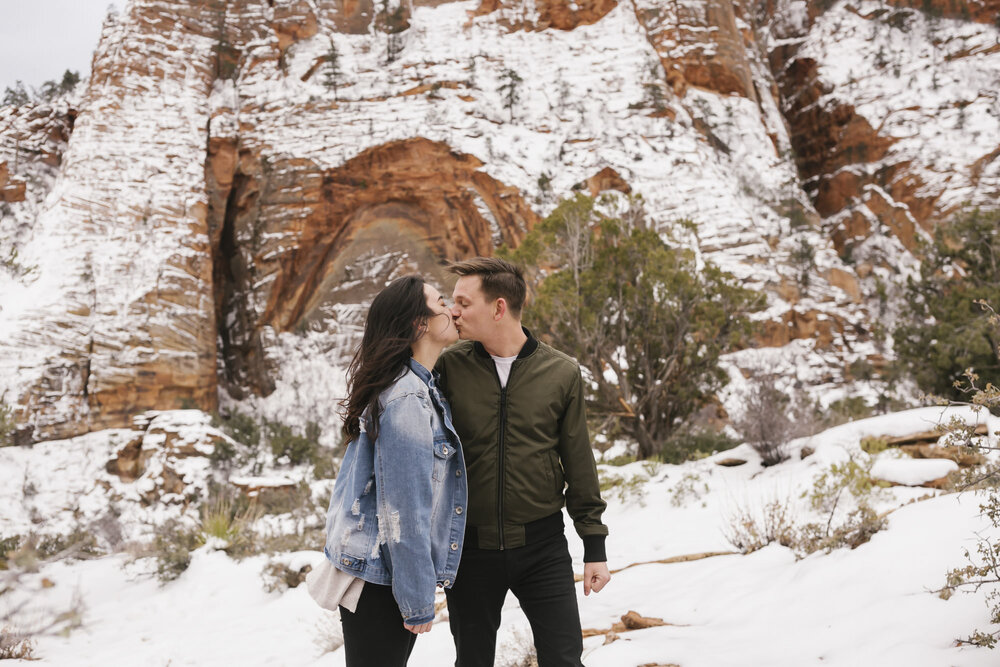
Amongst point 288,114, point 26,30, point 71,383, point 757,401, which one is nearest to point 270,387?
point 71,383

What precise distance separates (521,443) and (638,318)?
671 cm

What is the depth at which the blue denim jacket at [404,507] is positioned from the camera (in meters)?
1.58

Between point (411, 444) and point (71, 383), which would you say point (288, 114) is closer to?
point (71, 383)

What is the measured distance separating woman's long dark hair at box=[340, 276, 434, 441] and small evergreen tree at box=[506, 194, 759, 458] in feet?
20.3

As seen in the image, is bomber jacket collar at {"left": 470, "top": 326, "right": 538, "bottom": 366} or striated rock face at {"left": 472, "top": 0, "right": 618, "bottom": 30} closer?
bomber jacket collar at {"left": 470, "top": 326, "right": 538, "bottom": 366}

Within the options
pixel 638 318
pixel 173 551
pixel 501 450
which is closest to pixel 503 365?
pixel 501 450

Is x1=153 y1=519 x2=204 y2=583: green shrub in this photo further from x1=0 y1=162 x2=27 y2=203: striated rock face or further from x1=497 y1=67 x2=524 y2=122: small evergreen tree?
x1=0 y1=162 x2=27 y2=203: striated rock face

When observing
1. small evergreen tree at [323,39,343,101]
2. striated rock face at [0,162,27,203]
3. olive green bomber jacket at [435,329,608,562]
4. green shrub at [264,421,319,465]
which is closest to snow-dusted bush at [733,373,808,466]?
A: olive green bomber jacket at [435,329,608,562]

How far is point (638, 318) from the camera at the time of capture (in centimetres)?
842

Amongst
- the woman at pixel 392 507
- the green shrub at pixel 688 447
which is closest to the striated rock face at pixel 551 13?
the green shrub at pixel 688 447

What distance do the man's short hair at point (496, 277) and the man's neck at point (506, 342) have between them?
2.6 inches

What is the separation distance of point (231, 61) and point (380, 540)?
2232 centimetres

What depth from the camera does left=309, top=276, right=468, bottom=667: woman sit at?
160 cm

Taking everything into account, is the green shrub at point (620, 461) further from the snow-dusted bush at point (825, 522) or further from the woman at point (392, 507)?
the woman at point (392, 507)
